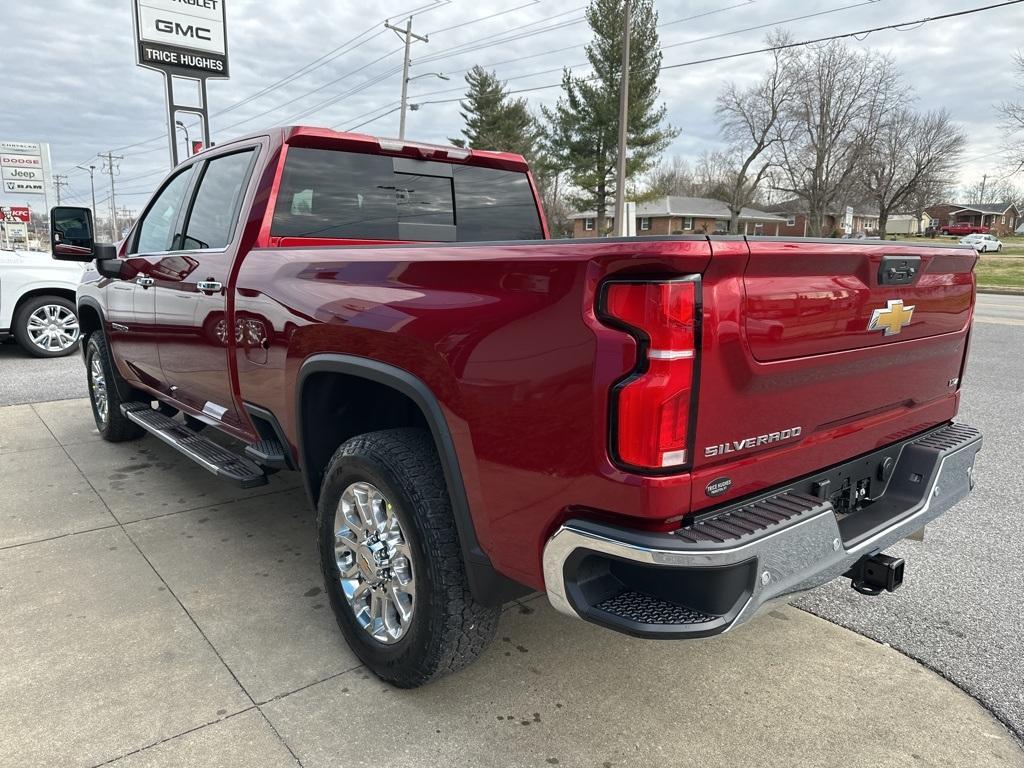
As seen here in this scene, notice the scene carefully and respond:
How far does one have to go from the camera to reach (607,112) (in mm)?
37500

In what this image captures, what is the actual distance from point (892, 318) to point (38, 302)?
999cm

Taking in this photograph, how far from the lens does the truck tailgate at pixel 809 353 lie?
1785 mm

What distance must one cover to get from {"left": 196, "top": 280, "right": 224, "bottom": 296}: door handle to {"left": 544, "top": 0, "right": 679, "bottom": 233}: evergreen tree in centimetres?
3696

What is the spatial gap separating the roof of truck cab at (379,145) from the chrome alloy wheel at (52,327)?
684 cm

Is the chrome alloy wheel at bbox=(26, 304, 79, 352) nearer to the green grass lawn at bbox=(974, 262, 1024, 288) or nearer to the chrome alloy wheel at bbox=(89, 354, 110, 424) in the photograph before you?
the chrome alloy wheel at bbox=(89, 354, 110, 424)

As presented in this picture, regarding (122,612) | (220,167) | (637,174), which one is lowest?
(122,612)

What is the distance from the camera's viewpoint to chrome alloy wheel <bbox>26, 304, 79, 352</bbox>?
30.1 feet

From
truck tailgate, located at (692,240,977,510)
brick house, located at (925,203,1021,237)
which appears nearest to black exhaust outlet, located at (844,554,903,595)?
truck tailgate, located at (692,240,977,510)

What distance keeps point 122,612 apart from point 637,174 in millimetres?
38584

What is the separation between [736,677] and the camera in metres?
2.67

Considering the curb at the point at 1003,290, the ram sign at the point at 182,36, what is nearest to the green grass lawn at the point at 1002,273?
the curb at the point at 1003,290

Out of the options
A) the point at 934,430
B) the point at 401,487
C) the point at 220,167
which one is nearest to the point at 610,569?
the point at 401,487

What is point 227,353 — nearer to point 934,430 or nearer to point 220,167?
point 220,167

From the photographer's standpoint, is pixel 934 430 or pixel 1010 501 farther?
pixel 1010 501
